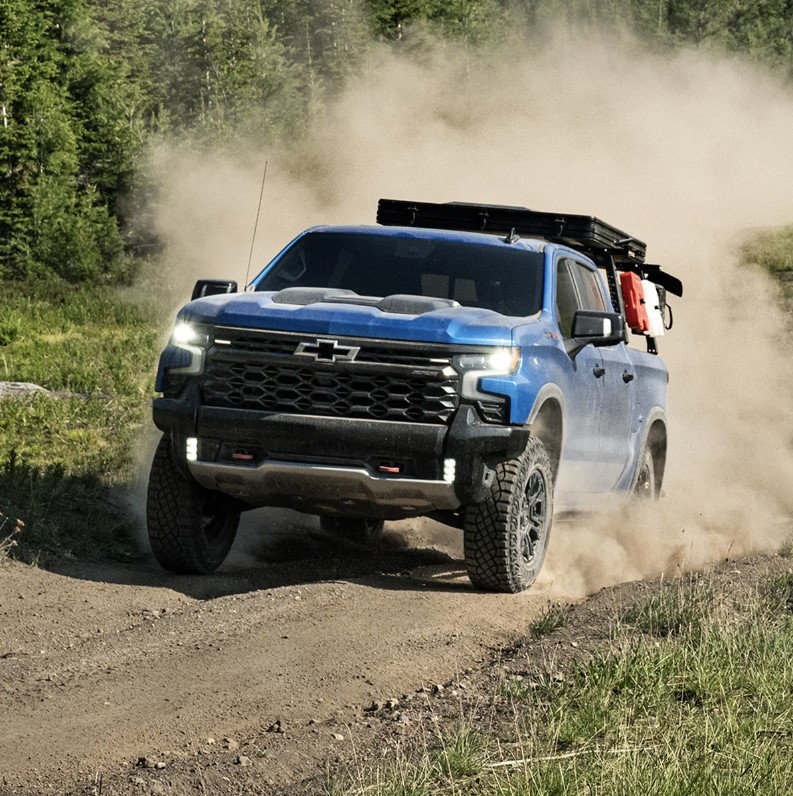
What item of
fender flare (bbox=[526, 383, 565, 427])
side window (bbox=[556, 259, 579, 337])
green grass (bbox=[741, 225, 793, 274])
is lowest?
fender flare (bbox=[526, 383, 565, 427])

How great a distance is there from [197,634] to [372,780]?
2.43m

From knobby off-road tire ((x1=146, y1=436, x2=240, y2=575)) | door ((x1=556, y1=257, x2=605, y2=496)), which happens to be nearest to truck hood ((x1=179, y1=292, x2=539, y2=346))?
knobby off-road tire ((x1=146, y1=436, x2=240, y2=575))

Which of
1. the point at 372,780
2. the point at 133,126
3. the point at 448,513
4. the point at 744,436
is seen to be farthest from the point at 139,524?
the point at 133,126

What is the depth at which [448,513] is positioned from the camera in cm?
880

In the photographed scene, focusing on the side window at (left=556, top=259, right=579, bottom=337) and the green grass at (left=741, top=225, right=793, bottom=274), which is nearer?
the side window at (left=556, top=259, right=579, bottom=337)

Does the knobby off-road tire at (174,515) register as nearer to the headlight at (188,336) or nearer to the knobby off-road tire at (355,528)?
the headlight at (188,336)

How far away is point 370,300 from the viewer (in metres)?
8.40

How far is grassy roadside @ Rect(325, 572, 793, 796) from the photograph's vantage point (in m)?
4.65

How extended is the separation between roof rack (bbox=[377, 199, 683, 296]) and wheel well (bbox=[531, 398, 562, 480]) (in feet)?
6.11

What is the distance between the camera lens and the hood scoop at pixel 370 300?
26.8ft

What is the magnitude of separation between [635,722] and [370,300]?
→ 11.7 ft

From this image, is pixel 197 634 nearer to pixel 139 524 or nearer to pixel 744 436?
pixel 139 524

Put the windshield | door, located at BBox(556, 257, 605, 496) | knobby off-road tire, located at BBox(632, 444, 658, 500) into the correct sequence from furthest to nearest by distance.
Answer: knobby off-road tire, located at BBox(632, 444, 658, 500), door, located at BBox(556, 257, 605, 496), the windshield

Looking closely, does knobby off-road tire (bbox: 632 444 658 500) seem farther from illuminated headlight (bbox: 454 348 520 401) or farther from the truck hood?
illuminated headlight (bbox: 454 348 520 401)
